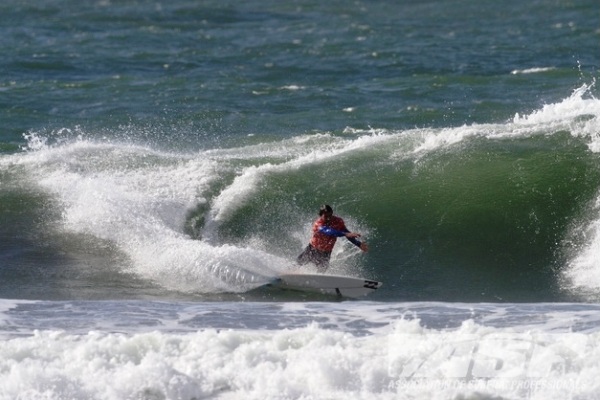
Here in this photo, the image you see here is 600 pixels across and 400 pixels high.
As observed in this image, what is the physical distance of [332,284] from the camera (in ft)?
53.5

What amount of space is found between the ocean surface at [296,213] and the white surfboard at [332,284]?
227 millimetres

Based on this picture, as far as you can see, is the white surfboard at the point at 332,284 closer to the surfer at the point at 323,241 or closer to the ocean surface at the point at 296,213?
the ocean surface at the point at 296,213

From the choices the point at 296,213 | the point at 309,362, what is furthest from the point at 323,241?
the point at 309,362

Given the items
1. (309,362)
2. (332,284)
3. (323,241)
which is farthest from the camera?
(323,241)

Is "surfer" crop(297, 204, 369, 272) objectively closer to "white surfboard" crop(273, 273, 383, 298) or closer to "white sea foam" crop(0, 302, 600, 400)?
"white surfboard" crop(273, 273, 383, 298)

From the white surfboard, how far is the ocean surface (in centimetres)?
23

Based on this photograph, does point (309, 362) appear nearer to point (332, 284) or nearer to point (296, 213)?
point (332, 284)

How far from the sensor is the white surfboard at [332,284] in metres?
16.2

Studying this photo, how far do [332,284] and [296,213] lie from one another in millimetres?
3370

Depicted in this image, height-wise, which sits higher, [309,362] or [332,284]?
[332,284]

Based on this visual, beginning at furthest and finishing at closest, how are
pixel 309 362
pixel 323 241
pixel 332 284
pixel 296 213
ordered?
pixel 296 213
pixel 323 241
pixel 332 284
pixel 309 362

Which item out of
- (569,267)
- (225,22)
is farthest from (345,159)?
(225,22)

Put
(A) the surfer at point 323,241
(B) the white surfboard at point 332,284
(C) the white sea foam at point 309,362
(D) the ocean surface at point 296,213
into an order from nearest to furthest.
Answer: (C) the white sea foam at point 309,362
(D) the ocean surface at point 296,213
(B) the white surfboard at point 332,284
(A) the surfer at point 323,241

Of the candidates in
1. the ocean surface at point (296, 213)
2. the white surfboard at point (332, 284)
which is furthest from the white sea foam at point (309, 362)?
the white surfboard at point (332, 284)
